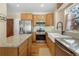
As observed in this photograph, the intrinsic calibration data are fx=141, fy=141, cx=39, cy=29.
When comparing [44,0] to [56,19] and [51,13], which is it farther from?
[56,19]

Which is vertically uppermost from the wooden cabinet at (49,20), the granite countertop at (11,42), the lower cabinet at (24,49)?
the wooden cabinet at (49,20)

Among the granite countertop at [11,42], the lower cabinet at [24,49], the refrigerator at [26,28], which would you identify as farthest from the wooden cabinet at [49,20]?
the granite countertop at [11,42]

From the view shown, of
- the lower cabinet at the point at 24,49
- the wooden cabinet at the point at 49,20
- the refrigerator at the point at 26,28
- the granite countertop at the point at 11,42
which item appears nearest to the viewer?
the granite countertop at the point at 11,42

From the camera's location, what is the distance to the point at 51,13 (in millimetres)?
3016

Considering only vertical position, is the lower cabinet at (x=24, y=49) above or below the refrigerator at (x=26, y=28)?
below

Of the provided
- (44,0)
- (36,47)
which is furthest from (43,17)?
(44,0)

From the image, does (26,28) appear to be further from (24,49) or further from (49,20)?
(24,49)

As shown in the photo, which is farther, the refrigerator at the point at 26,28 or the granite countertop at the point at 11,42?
the refrigerator at the point at 26,28

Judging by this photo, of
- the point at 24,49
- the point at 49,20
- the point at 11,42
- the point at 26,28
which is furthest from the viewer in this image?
the point at 26,28

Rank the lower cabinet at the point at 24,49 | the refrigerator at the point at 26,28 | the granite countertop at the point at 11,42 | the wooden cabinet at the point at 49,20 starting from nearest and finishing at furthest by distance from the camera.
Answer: the granite countertop at the point at 11,42 < the lower cabinet at the point at 24,49 < the wooden cabinet at the point at 49,20 < the refrigerator at the point at 26,28

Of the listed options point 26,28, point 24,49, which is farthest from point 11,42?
point 26,28

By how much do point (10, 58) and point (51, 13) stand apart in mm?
2197

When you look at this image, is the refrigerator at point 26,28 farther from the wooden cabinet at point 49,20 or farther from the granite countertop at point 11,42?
the granite countertop at point 11,42

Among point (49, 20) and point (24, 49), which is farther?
point (49, 20)
